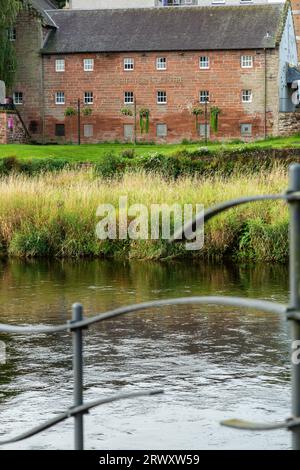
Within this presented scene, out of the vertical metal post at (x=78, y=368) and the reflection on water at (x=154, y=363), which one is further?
the reflection on water at (x=154, y=363)

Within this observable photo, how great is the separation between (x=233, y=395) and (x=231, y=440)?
1806 millimetres

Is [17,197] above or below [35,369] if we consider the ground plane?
above

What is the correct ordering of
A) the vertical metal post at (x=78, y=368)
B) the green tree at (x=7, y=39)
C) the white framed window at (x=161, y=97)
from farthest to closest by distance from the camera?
the white framed window at (x=161, y=97)
the green tree at (x=7, y=39)
the vertical metal post at (x=78, y=368)

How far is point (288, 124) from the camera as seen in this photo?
65500 millimetres

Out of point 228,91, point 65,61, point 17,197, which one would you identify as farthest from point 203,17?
point 17,197

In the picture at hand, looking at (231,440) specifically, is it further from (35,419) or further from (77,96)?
(77,96)

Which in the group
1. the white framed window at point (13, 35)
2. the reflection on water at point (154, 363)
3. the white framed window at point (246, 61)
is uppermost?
the white framed window at point (13, 35)

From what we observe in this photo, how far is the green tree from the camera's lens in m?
62.4

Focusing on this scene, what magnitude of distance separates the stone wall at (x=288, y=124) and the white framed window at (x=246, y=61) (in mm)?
3855

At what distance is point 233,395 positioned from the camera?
12297 millimetres

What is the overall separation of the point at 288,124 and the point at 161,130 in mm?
8290

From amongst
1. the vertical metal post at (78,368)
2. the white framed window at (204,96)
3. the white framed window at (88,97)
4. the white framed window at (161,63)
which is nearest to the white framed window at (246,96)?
the white framed window at (204,96)

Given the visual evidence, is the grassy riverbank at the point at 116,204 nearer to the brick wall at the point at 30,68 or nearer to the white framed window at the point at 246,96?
the white framed window at the point at 246,96

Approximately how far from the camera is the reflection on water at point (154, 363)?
1092 cm
